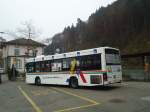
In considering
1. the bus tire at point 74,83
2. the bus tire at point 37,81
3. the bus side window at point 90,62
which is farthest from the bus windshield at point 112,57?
the bus tire at point 37,81

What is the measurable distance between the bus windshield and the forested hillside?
54.2 m

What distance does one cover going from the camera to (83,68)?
16562mm

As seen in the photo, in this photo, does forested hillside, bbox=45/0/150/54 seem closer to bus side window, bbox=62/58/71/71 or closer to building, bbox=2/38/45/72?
building, bbox=2/38/45/72

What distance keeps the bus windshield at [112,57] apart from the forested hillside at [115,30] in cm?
5418

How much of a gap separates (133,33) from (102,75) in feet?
238

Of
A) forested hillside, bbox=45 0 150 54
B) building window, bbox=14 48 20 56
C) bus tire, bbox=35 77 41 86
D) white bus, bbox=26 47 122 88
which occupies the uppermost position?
forested hillside, bbox=45 0 150 54

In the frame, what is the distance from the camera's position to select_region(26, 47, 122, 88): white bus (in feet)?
50.0

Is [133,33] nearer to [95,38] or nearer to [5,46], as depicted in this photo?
[95,38]

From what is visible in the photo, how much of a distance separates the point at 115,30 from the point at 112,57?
7697cm

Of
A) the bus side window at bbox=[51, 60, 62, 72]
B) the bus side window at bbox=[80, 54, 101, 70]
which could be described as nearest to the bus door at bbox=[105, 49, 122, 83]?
the bus side window at bbox=[80, 54, 101, 70]

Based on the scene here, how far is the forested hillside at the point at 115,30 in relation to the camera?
3051 inches

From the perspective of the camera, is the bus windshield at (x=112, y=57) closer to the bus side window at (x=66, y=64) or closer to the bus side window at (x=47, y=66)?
the bus side window at (x=66, y=64)

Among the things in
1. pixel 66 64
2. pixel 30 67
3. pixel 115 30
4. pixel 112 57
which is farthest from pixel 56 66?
pixel 115 30

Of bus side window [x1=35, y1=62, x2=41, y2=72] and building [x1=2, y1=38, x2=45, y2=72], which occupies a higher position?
building [x1=2, y1=38, x2=45, y2=72]
